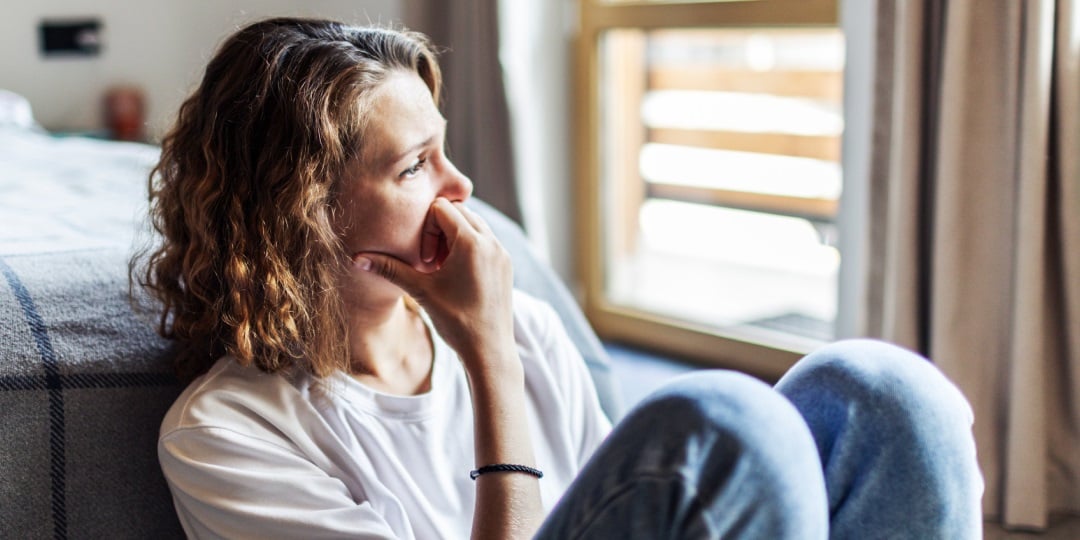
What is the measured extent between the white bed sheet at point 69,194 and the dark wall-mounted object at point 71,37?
1.06 m

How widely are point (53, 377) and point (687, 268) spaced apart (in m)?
2.71

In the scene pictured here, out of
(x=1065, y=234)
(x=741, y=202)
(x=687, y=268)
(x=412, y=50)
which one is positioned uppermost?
(x=412, y=50)

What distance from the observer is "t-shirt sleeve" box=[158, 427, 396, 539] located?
2.96 feet

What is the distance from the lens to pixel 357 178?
104cm

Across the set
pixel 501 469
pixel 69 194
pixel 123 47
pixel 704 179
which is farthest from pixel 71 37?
pixel 501 469

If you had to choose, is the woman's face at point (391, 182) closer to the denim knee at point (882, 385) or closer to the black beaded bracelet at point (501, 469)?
the black beaded bracelet at point (501, 469)

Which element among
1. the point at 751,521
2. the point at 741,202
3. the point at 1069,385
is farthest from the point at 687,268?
the point at 751,521

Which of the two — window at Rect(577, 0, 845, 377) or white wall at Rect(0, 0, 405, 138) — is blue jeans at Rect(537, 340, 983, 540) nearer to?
window at Rect(577, 0, 845, 377)

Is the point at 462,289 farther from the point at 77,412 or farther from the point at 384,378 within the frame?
the point at 77,412

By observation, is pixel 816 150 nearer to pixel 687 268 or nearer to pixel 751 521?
pixel 687 268

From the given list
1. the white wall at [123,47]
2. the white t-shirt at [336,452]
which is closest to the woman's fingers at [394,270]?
the white t-shirt at [336,452]

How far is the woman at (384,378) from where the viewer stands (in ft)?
2.70

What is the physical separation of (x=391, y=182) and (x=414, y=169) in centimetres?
3

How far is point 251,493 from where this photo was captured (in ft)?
2.97
